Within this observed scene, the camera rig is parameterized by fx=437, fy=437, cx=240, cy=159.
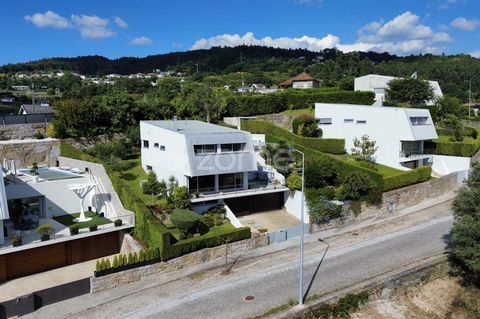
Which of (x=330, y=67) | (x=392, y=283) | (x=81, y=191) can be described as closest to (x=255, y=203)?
(x=81, y=191)

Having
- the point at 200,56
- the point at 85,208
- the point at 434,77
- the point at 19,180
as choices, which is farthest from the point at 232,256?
the point at 200,56

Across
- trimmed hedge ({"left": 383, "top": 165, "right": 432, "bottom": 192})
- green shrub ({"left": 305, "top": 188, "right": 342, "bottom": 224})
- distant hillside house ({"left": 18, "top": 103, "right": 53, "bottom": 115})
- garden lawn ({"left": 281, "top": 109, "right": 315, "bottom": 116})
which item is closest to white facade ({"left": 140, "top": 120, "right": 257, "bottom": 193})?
Result: green shrub ({"left": 305, "top": 188, "right": 342, "bottom": 224})

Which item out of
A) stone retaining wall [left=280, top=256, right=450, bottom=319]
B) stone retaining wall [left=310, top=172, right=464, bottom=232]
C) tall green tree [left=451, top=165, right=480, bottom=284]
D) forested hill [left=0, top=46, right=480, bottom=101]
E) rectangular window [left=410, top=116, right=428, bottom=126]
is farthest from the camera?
forested hill [left=0, top=46, right=480, bottom=101]

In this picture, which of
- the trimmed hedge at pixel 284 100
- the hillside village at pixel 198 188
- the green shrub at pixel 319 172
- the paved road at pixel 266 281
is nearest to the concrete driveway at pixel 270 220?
the hillside village at pixel 198 188

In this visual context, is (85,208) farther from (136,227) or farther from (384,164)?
(384,164)

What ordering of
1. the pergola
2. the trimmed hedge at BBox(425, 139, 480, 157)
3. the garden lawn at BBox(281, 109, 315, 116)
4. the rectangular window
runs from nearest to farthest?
the pergola, the rectangular window, the trimmed hedge at BBox(425, 139, 480, 157), the garden lawn at BBox(281, 109, 315, 116)

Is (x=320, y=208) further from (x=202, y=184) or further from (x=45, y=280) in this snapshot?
(x=45, y=280)

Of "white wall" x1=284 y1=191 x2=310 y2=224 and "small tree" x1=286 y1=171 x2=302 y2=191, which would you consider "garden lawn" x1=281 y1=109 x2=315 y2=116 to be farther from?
"small tree" x1=286 y1=171 x2=302 y2=191
